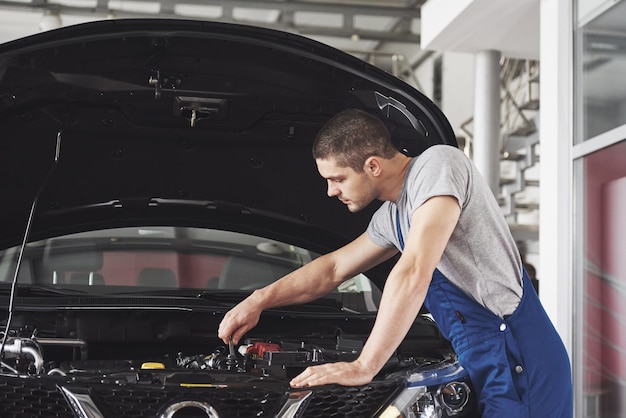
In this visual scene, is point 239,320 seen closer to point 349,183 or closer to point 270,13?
point 349,183

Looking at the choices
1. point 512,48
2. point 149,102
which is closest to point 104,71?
point 149,102

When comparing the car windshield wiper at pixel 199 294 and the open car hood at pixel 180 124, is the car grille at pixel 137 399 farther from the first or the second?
the open car hood at pixel 180 124

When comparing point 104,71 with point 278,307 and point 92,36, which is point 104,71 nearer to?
point 92,36

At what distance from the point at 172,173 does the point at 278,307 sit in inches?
22.2

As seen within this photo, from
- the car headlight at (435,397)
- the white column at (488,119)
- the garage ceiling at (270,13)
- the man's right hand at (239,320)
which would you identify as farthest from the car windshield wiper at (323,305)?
the garage ceiling at (270,13)

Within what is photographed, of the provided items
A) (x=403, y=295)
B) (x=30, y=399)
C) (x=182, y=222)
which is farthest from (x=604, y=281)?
(x=30, y=399)

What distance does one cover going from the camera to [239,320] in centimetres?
237

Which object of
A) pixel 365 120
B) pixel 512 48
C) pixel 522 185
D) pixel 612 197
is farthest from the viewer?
Answer: pixel 522 185

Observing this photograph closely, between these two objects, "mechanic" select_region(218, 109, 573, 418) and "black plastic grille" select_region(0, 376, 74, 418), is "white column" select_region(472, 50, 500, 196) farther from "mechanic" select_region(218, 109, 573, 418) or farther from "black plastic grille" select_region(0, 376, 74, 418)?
"black plastic grille" select_region(0, 376, 74, 418)

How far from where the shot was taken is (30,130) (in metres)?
2.57

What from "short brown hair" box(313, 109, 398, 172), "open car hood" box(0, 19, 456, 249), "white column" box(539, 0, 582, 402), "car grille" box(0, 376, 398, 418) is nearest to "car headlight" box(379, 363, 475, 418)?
"car grille" box(0, 376, 398, 418)

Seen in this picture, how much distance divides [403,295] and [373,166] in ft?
1.36

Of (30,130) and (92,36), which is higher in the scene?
(92,36)

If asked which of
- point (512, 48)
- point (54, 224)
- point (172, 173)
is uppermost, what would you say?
point (512, 48)
